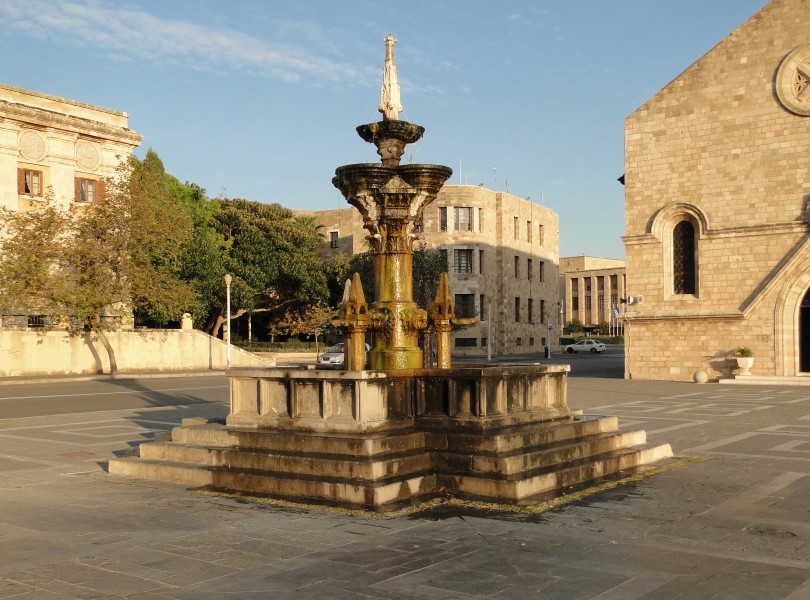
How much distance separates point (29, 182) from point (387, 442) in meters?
35.3

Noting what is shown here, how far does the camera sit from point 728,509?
8734mm

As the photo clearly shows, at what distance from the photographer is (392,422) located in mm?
10133

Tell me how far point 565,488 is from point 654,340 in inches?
957

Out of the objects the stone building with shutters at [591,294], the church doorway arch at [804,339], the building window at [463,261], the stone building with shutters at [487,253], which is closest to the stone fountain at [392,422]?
the church doorway arch at [804,339]

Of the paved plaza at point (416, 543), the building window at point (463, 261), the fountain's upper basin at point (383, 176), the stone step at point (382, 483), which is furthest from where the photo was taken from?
the building window at point (463, 261)

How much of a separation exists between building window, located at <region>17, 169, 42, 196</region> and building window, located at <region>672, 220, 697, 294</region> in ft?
95.0

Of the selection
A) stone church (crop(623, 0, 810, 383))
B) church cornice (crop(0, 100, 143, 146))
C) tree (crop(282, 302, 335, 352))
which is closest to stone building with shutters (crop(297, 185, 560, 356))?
tree (crop(282, 302, 335, 352))

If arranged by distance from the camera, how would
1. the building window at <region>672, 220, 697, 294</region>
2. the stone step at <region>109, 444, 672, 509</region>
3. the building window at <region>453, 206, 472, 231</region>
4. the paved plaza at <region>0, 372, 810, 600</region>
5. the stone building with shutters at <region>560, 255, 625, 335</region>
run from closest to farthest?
the paved plaza at <region>0, 372, 810, 600</region> → the stone step at <region>109, 444, 672, 509</region> → the building window at <region>672, 220, 697, 294</region> → the building window at <region>453, 206, 472, 231</region> → the stone building with shutters at <region>560, 255, 625, 335</region>

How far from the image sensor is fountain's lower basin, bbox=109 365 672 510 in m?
9.27

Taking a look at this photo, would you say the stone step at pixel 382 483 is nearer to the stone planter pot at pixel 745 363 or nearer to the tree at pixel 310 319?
the stone planter pot at pixel 745 363

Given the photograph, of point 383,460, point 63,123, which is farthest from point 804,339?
point 63,123

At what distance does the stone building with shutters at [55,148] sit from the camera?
3834 centimetres

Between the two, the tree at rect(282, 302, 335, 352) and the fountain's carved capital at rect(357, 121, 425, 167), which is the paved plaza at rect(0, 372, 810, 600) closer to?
the fountain's carved capital at rect(357, 121, 425, 167)

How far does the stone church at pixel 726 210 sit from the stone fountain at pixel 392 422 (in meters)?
20.2
